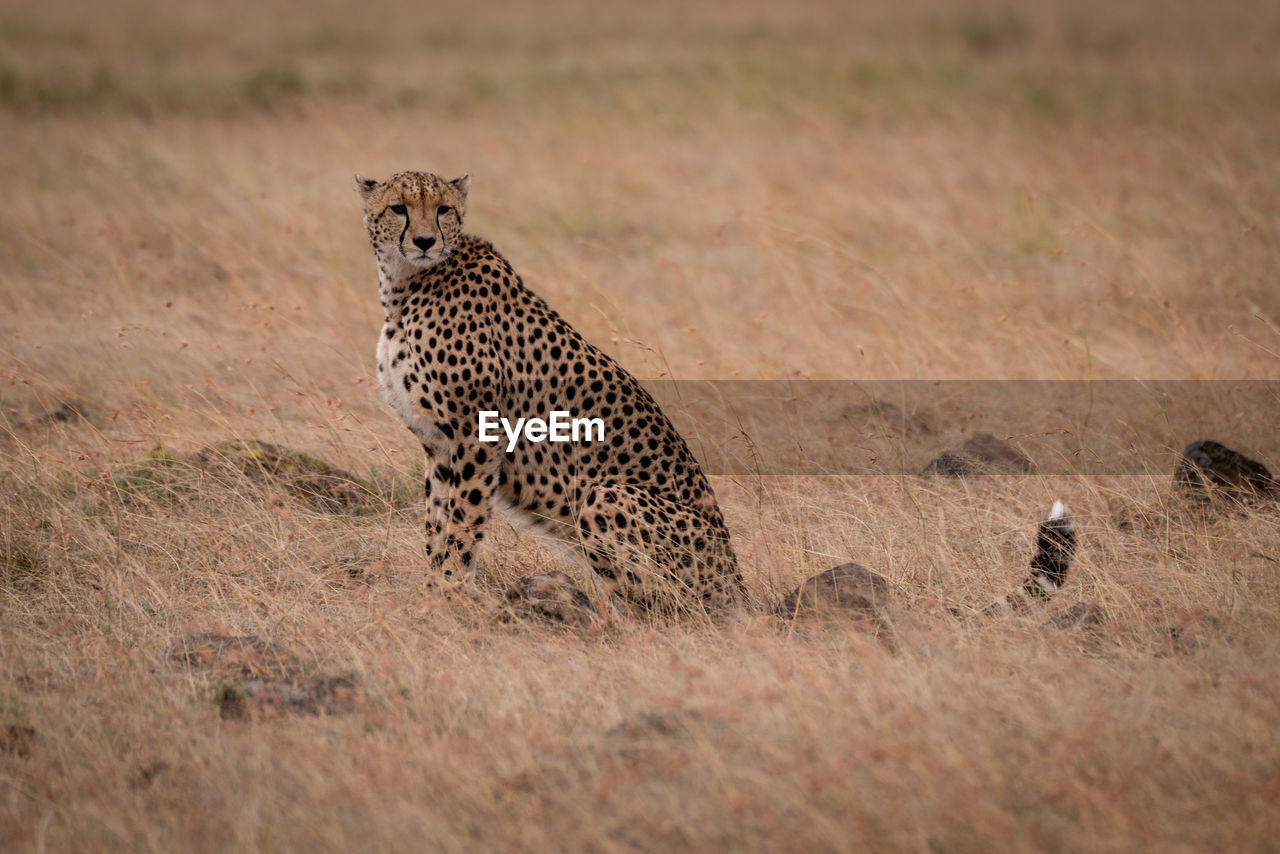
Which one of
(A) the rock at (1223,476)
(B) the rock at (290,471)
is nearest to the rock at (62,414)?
(B) the rock at (290,471)

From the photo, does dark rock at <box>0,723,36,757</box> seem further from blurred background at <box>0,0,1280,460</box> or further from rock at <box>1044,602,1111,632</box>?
rock at <box>1044,602,1111,632</box>

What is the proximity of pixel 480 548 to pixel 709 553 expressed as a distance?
1016mm

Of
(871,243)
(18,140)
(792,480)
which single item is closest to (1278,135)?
(871,243)

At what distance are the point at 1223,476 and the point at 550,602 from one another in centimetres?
271

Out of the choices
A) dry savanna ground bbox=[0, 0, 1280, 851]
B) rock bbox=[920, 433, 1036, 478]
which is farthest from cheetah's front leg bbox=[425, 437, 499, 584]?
rock bbox=[920, 433, 1036, 478]

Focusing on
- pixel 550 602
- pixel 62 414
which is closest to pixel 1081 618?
pixel 550 602

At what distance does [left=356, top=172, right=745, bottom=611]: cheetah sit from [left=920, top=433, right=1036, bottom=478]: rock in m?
1.50

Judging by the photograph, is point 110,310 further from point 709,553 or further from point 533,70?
point 533,70

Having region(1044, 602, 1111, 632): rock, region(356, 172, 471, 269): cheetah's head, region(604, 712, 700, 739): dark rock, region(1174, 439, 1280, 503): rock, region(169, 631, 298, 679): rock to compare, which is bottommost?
region(169, 631, 298, 679): rock

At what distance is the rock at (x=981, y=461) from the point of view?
5.59 meters

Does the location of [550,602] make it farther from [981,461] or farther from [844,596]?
[981,461]

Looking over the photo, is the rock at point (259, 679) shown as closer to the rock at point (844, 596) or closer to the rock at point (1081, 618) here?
the rock at point (844, 596)

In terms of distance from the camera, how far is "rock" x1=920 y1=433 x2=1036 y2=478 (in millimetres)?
5590

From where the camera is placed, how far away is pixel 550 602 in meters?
4.31
